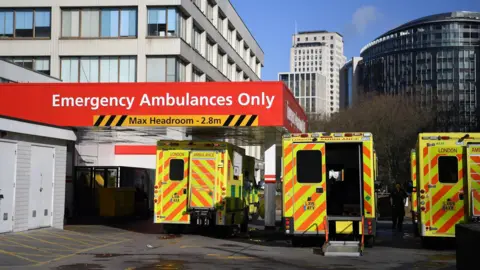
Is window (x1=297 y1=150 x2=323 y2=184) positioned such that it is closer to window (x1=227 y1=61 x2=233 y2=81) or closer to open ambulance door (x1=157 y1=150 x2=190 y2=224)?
open ambulance door (x1=157 y1=150 x2=190 y2=224)

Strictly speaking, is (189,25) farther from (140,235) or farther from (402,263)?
(402,263)

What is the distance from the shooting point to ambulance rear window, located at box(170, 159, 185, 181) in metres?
19.8

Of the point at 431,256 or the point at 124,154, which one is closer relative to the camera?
the point at 431,256

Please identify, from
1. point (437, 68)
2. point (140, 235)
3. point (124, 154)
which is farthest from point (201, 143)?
point (437, 68)

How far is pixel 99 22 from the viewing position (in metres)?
45.3

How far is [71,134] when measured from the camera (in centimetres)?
2091

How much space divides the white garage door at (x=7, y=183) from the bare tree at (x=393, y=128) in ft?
146

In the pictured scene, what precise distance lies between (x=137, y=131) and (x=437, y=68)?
10952 cm

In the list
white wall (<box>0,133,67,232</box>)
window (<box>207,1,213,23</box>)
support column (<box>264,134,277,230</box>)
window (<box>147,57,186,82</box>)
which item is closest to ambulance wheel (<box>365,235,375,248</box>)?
support column (<box>264,134,277,230</box>)

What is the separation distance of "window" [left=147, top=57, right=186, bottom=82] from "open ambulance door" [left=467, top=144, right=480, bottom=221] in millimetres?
30463

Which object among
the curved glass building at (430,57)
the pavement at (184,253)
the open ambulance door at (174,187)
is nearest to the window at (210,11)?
the open ambulance door at (174,187)

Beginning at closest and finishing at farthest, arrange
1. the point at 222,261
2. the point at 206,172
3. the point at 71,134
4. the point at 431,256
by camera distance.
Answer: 1. the point at 222,261
2. the point at 431,256
3. the point at 206,172
4. the point at 71,134

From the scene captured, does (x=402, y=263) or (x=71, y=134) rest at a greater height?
(x=71, y=134)

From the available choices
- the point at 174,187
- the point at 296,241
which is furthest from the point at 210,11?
the point at 296,241
